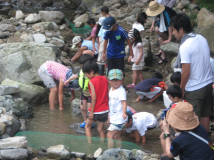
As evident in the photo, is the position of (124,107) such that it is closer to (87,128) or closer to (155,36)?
(87,128)

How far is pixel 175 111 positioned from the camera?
2.69m

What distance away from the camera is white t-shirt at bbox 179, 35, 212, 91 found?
3.21 m

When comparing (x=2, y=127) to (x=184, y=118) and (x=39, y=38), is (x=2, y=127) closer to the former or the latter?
(x=184, y=118)

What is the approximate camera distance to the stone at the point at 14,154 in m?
3.17

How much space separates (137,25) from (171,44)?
994 millimetres

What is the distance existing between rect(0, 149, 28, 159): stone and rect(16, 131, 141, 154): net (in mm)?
433

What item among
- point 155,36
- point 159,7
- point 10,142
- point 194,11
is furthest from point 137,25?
point 10,142

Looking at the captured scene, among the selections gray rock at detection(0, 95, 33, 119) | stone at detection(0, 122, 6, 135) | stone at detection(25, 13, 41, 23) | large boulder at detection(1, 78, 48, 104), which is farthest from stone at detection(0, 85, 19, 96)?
stone at detection(25, 13, 41, 23)

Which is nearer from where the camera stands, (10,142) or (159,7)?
(10,142)

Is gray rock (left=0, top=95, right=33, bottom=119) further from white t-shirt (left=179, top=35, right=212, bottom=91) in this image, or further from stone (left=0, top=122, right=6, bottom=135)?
white t-shirt (left=179, top=35, right=212, bottom=91)

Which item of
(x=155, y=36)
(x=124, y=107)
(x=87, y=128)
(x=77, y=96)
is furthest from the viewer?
(x=155, y=36)

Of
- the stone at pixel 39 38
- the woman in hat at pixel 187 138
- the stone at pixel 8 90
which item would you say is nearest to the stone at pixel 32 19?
the stone at pixel 39 38

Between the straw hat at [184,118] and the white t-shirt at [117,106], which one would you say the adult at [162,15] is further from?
the straw hat at [184,118]

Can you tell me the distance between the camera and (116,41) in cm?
552
